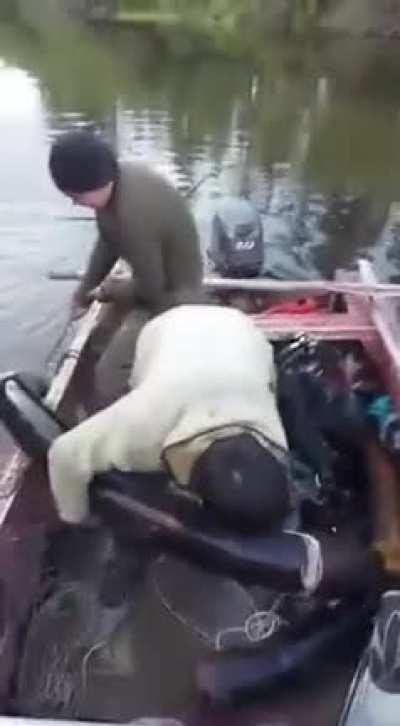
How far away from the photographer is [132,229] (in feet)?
11.2

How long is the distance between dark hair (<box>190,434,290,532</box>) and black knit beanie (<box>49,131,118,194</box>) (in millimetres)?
993

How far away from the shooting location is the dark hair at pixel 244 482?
97.0 inches

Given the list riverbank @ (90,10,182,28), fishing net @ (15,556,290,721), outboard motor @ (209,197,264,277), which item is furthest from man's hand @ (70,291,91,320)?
riverbank @ (90,10,182,28)

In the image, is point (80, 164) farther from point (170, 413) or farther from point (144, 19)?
point (144, 19)

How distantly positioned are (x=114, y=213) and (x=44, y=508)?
872 mm

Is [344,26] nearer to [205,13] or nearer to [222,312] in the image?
[205,13]

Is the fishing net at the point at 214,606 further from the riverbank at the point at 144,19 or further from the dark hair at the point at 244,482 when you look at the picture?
the riverbank at the point at 144,19

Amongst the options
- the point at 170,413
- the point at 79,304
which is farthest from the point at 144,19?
the point at 170,413

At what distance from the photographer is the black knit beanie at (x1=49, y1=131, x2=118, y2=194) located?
3129mm

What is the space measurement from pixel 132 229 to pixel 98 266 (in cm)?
60

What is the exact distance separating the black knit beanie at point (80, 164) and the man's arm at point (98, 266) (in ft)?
2.18

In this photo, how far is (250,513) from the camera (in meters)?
A: 2.49

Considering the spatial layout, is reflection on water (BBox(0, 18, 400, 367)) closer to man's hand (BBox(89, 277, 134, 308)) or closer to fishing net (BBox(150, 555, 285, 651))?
man's hand (BBox(89, 277, 134, 308))

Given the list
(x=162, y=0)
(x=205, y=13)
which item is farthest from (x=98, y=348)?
(x=162, y=0)
